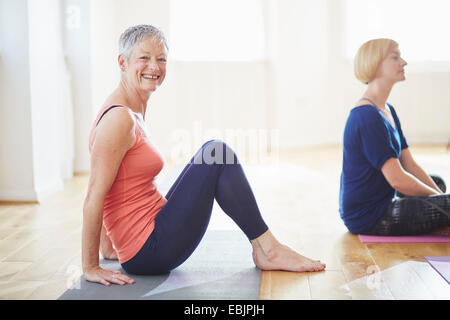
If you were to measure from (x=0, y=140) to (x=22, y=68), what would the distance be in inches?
19.8

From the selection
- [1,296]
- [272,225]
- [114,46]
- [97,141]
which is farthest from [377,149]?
[114,46]

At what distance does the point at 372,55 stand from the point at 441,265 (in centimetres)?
95

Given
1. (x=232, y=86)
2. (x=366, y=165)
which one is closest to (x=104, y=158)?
(x=366, y=165)

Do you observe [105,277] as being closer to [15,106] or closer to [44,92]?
[15,106]

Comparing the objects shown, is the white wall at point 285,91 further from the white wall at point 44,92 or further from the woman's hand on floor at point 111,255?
the woman's hand on floor at point 111,255

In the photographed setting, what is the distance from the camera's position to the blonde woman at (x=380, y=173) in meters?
2.21

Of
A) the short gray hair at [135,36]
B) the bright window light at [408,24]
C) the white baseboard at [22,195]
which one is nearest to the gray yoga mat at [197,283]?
the short gray hair at [135,36]

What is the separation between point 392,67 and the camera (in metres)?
2.29

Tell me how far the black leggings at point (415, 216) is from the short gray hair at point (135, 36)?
1272 millimetres

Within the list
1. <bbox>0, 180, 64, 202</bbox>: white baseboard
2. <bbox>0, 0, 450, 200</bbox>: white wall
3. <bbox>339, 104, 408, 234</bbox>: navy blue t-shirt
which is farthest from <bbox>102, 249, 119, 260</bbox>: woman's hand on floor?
<bbox>0, 0, 450, 200</bbox>: white wall

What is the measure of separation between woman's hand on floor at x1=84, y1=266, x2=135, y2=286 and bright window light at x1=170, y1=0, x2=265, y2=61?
4.23 m

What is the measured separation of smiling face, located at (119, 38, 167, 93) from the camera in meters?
1.70

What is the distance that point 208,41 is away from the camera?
5.80m

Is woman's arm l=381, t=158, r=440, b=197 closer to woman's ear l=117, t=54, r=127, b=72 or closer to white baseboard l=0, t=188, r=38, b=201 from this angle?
woman's ear l=117, t=54, r=127, b=72
